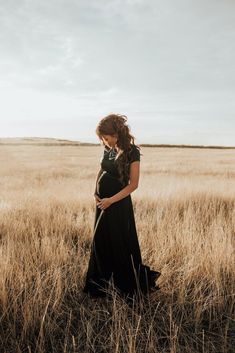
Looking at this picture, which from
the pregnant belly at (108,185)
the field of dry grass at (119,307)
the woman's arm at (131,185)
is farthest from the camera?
the pregnant belly at (108,185)

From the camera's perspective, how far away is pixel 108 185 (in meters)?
3.41

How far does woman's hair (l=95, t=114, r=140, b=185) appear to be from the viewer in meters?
3.23

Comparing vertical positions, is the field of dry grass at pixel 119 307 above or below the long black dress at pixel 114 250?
below

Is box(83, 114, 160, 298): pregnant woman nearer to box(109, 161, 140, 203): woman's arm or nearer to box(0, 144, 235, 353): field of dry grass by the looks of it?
box(109, 161, 140, 203): woman's arm

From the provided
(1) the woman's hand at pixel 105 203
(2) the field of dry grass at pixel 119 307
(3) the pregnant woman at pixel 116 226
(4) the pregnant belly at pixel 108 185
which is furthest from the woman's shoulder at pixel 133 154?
(2) the field of dry grass at pixel 119 307

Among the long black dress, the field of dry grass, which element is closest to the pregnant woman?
the long black dress

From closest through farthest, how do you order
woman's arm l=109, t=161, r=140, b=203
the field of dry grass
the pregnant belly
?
1. the field of dry grass
2. woman's arm l=109, t=161, r=140, b=203
3. the pregnant belly

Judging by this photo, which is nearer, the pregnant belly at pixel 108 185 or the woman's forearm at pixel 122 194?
the woman's forearm at pixel 122 194

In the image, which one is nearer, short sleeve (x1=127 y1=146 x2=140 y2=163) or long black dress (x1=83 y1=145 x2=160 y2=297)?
short sleeve (x1=127 y1=146 x2=140 y2=163)

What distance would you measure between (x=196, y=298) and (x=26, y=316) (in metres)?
1.54

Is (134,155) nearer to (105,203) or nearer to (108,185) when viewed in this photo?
(108,185)

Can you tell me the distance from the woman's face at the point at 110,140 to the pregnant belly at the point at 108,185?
29cm

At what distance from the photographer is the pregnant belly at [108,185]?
3393 millimetres

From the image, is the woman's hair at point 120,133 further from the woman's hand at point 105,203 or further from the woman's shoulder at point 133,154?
the woman's hand at point 105,203
